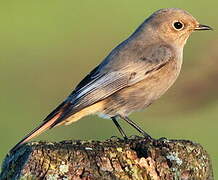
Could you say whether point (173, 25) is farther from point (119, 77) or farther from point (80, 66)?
point (80, 66)

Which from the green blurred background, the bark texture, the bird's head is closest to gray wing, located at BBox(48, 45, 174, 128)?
the bird's head

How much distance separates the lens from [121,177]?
594cm

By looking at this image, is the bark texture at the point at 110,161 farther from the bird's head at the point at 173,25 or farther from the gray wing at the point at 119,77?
the bird's head at the point at 173,25

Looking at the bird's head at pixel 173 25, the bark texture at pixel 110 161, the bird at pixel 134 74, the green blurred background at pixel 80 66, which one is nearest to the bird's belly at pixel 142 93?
the bird at pixel 134 74

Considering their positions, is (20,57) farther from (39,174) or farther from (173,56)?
(39,174)

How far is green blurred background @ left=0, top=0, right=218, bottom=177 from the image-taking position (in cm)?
1205

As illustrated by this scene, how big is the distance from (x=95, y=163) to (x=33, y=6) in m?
12.2

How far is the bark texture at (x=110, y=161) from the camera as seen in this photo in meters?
5.89

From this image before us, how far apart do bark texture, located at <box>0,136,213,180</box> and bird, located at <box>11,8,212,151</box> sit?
183 cm

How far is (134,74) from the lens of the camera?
8820 mm

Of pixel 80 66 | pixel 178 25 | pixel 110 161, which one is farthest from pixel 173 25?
pixel 80 66

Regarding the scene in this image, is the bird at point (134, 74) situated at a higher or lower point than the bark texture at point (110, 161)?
higher

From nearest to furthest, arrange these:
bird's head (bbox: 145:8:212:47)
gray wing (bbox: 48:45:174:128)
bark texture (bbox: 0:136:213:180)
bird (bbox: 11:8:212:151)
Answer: bark texture (bbox: 0:136:213:180) → gray wing (bbox: 48:45:174:128) → bird (bbox: 11:8:212:151) → bird's head (bbox: 145:8:212:47)

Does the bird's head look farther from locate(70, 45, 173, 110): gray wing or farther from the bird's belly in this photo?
the bird's belly
